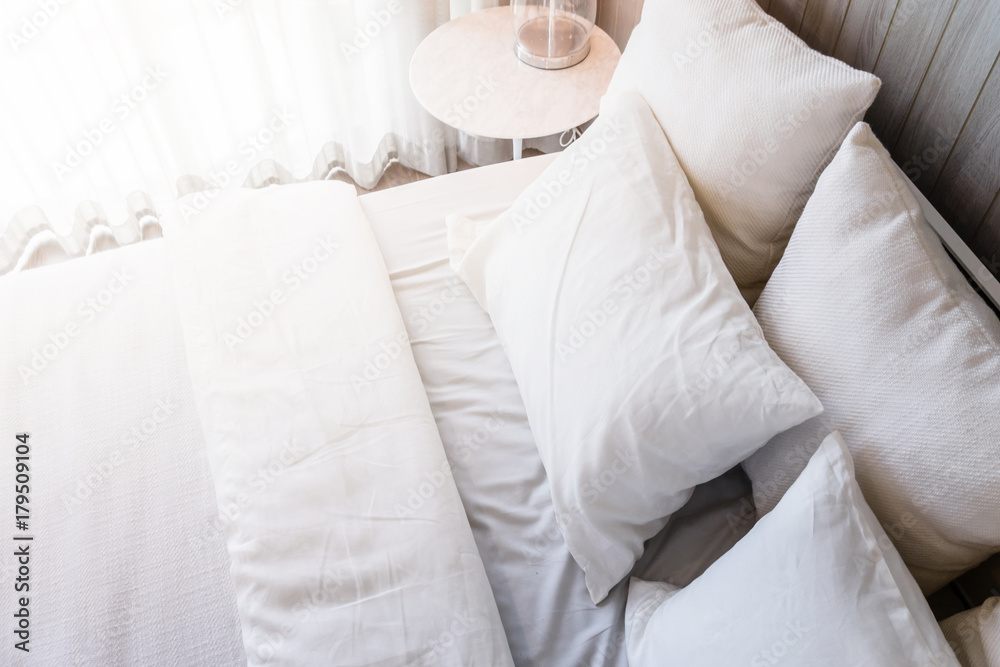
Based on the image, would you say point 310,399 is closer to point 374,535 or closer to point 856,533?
point 374,535

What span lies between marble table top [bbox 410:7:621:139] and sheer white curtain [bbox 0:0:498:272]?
0.29 metres

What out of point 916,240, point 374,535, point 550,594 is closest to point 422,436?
point 374,535

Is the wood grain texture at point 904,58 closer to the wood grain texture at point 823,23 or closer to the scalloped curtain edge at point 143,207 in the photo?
the wood grain texture at point 823,23

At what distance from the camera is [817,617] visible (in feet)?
2.29

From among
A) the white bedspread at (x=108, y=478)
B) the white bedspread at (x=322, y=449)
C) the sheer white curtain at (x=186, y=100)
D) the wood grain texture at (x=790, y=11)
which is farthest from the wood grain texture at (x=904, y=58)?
the sheer white curtain at (x=186, y=100)

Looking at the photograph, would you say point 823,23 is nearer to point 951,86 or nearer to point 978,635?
point 951,86

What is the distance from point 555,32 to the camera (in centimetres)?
180

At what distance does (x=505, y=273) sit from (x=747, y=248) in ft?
1.24

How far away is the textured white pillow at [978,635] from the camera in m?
0.71

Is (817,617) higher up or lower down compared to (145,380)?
higher up

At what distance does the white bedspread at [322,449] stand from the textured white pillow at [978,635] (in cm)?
50

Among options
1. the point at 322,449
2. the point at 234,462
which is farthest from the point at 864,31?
the point at 234,462

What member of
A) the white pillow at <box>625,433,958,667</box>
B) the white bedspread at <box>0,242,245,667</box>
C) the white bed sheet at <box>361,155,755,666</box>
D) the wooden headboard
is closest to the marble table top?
the white bed sheet at <box>361,155,755,666</box>

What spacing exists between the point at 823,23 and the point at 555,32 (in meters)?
0.77
